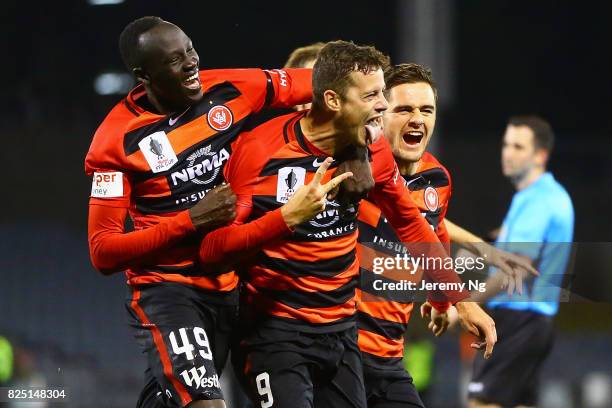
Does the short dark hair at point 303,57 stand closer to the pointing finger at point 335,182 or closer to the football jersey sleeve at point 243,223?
the football jersey sleeve at point 243,223

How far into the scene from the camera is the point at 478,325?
3.61 metres

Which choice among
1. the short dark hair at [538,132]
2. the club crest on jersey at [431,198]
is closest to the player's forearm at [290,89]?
the club crest on jersey at [431,198]

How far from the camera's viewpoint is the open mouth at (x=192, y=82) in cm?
346

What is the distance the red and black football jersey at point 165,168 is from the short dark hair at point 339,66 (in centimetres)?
28

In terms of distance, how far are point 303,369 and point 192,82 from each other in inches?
36.9

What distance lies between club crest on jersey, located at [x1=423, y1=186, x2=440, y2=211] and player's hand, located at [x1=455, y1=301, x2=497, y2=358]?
421mm

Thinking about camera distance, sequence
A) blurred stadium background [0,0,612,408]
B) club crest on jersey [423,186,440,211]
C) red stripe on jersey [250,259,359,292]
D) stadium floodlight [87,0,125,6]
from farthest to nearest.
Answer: stadium floodlight [87,0,125,6], blurred stadium background [0,0,612,408], club crest on jersey [423,186,440,211], red stripe on jersey [250,259,359,292]

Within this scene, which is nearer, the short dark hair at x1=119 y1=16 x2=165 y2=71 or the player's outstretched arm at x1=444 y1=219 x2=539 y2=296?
the short dark hair at x1=119 y1=16 x2=165 y2=71

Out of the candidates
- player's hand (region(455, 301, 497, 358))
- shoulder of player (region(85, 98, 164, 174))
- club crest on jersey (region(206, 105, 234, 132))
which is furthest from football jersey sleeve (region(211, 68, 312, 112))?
player's hand (region(455, 301, 497, 358))

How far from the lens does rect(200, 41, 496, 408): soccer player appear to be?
3.34 m

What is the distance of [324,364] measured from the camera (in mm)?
3396

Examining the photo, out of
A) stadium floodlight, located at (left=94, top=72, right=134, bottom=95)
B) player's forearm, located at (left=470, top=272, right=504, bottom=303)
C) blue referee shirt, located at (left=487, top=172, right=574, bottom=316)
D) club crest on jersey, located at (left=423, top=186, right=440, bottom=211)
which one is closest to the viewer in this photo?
club crest on jersey, located at (left=423, top=186, right=440, bottom=211)

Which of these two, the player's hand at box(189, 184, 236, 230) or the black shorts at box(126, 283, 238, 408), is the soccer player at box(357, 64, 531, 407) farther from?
the player's hand at box(189, 184, 236, 230)

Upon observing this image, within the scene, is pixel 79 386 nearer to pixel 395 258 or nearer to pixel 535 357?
pixel 535 357
